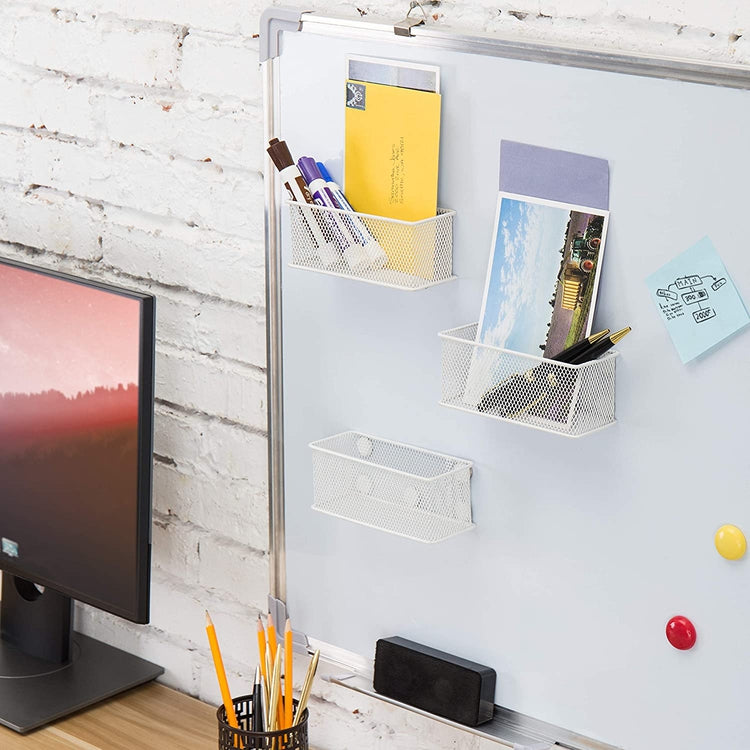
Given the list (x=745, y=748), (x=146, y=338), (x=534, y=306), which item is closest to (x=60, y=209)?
(x=146, y=338)

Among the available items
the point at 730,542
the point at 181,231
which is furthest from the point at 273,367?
the point at 730,542

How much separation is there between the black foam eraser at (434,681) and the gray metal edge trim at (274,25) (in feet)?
1.97

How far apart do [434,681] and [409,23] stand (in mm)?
620

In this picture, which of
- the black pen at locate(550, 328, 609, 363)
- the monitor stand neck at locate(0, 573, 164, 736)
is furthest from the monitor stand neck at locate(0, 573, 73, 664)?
the black pen at locate(550, 328, 609, 363)

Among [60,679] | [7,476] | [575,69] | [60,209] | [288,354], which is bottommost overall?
[60,679]

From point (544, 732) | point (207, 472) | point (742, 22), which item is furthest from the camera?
point (207, 472)

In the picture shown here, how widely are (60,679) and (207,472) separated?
12.5 inches

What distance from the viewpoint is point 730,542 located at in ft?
Answer: 3.24

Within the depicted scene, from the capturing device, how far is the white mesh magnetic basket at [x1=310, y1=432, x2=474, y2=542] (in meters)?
1.14

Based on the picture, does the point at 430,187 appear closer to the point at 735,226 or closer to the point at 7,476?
the point at 735,226

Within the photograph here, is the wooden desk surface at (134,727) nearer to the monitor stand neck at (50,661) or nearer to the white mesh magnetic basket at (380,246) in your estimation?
the monitor stand neck at (50,661)

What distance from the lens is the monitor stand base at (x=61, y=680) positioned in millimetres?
1383

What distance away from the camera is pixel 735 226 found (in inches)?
37.1

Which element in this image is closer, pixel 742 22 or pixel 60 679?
pixel 742 22
